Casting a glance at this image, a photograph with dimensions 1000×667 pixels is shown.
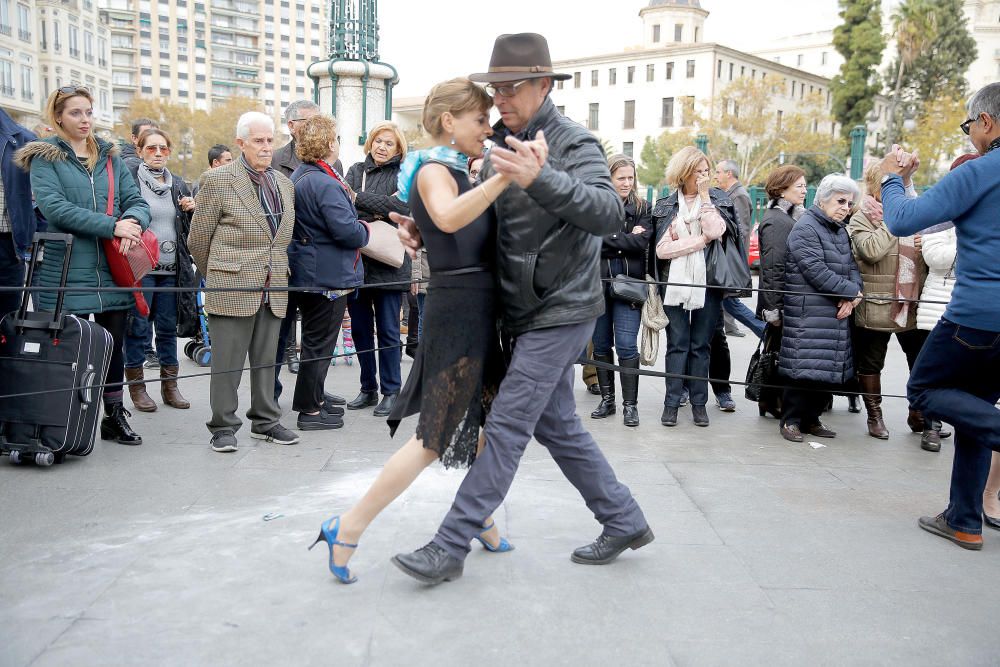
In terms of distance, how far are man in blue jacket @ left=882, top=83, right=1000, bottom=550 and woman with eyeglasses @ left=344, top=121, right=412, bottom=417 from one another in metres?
3.56

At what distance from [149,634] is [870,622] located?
2556 millimetres

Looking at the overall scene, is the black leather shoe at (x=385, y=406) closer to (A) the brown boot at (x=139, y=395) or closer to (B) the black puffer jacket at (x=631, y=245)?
(A) the brown boot at (x=139, y=395)

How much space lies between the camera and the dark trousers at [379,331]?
22.0 feet

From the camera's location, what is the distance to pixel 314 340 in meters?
6.08

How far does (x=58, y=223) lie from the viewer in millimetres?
5129

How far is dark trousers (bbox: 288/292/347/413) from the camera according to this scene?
19.8ft

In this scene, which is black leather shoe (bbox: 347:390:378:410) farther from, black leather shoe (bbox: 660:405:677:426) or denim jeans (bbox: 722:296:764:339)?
denim jeans (bbox: 722:296:764:339)

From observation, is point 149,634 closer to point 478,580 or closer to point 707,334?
point 478,580

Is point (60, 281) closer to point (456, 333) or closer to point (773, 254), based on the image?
point (456, 333)

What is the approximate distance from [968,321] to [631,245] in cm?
297

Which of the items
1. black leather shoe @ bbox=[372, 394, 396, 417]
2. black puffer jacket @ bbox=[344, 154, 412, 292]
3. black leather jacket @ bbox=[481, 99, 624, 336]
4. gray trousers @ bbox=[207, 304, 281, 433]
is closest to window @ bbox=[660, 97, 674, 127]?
black puffer jacket @ bbox=[344, 154, 412, 292]

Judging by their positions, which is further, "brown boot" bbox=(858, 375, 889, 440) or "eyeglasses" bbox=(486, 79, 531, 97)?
"brown boot" bbox=(858, 375, 889, 440)

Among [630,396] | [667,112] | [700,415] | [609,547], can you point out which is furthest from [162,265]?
[667,112]

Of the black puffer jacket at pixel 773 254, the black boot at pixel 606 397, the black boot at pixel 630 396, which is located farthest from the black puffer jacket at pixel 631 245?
the black puffer jacket at pixel 773 254
